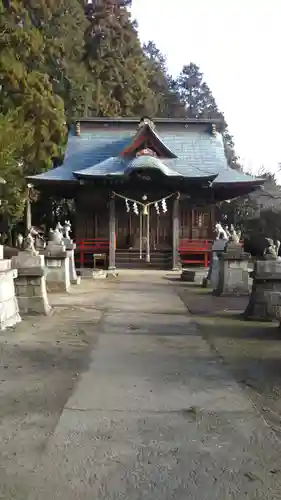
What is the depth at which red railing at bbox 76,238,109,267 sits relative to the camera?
77.6 ft

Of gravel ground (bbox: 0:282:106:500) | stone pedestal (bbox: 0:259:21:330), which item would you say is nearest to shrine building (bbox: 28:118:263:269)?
gravel ground (bbox: 0:282:106:500)

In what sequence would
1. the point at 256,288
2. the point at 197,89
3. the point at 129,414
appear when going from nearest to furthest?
the point at 129,414
the point at 256,288
the point at 197,89

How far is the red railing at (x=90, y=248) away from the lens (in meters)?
23.7

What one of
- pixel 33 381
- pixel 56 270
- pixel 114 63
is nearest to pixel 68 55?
pixel 114 63

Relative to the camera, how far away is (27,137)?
24969mm

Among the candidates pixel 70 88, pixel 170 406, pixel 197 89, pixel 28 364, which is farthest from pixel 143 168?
pixel 197 89

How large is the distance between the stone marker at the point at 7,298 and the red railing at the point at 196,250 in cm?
1597

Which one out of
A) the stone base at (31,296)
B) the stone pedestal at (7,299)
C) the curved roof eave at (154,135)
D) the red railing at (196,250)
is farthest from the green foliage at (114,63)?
the stone pedestal at (7,299)

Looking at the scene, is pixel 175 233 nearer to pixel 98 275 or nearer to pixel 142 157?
pixel 142 157

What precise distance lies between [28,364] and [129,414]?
2.06 meters

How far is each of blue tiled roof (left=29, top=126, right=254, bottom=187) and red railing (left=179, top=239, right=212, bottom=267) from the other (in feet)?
9.98

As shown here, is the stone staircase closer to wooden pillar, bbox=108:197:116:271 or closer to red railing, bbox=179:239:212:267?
wooden pillar, bbox=108:197:116:271

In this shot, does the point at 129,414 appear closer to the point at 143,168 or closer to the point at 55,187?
the point at 143,168

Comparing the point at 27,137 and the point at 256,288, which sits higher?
the point at 27,137
